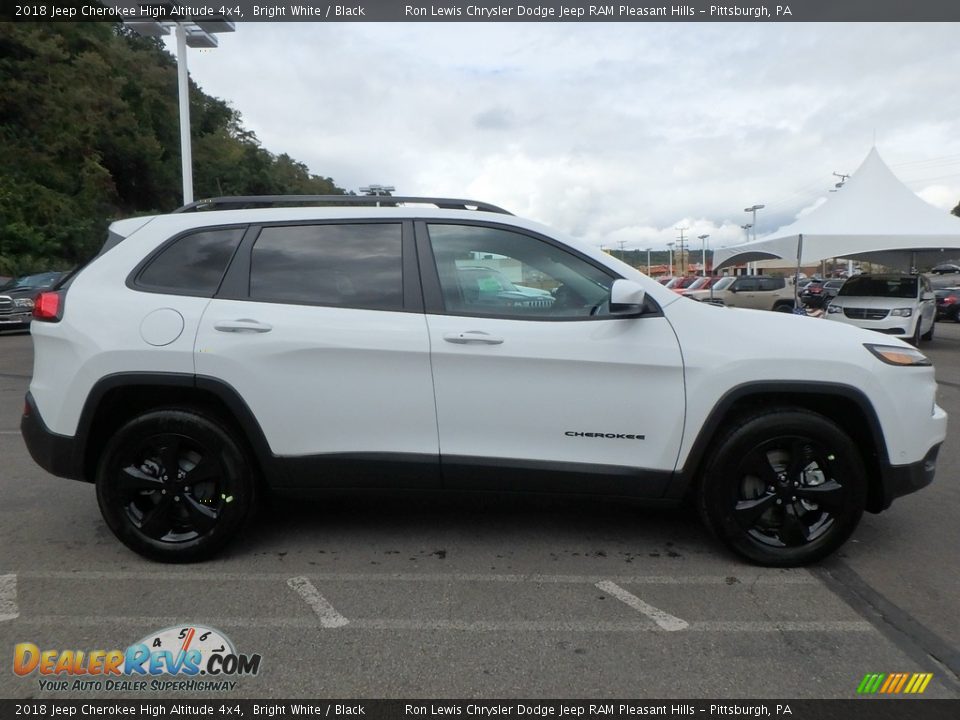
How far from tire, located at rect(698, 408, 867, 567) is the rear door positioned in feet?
4.55

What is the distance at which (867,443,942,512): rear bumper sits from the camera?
134 inches

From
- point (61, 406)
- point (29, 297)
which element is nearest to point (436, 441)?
point (61, 406)

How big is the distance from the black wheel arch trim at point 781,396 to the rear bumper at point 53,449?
2893mm

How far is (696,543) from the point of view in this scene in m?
3.84

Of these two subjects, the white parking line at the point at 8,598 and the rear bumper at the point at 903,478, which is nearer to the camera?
the white parking line at the point at 8,598

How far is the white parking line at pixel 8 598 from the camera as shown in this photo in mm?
3023

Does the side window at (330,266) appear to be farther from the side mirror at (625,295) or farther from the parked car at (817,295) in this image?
the parked car at (817,295)

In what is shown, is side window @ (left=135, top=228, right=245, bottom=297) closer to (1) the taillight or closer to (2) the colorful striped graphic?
(1) the taillight

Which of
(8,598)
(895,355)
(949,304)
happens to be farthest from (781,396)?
(949,304)

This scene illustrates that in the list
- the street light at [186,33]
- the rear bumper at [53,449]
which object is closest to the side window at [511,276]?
the rear bumper at [53,449]

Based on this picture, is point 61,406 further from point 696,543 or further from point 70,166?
point 70,166

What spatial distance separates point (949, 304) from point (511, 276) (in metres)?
24.7

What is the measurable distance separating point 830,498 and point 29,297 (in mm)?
17935

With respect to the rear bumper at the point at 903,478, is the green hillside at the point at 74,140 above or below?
→ above
